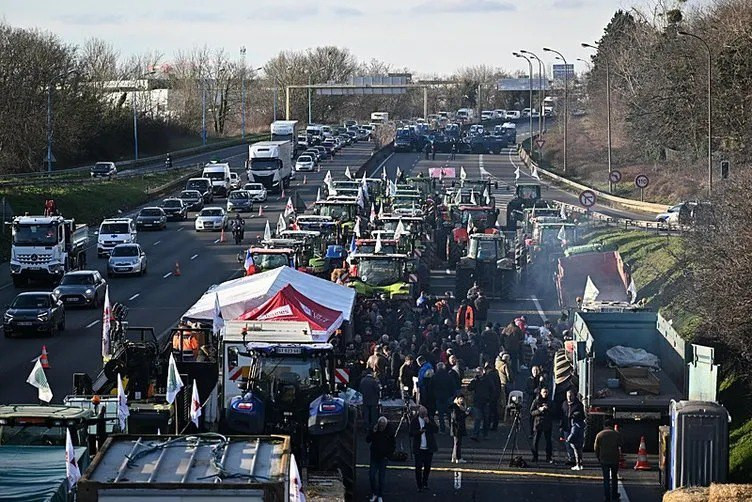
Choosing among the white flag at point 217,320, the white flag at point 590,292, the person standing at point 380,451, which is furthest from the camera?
the white flag at point 590,292

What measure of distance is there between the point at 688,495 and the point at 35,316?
2229cm

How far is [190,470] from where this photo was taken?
12664mm

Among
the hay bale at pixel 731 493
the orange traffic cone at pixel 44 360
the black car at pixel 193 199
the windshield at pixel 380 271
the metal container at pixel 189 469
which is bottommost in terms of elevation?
the orange traffic cone at pixel 44 360

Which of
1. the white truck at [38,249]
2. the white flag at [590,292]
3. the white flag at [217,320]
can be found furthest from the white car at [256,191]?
the white flag at [217,320]

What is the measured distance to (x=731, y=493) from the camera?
16.9m

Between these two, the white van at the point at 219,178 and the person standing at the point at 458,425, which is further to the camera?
the white van at the point at 219,178

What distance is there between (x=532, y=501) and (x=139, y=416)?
5.86 metres

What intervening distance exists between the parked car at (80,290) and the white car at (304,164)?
58520 millimetres

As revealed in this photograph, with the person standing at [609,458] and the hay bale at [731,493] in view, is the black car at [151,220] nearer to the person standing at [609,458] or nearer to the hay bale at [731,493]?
the person standing at [609,458]

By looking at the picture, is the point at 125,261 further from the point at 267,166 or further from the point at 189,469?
the point at 189,469

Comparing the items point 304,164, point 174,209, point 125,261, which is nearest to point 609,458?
point 125,261

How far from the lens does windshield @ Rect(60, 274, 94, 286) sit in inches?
1641

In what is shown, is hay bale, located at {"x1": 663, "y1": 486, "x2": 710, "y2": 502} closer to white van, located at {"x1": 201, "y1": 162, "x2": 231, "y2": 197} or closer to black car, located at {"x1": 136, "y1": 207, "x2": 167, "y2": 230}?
black car, located at {"x1": 136, "y1": 207, "x2": 167, "y2": 230}

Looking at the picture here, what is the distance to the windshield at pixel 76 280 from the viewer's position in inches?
1641
